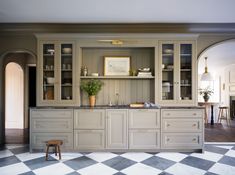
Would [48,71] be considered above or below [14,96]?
above

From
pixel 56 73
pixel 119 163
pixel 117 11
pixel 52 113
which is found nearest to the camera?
pixel 119 163

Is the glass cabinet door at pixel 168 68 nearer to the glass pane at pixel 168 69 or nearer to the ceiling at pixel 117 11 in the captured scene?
the glass pane at pixel 168 69

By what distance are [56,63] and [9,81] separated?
111 inches

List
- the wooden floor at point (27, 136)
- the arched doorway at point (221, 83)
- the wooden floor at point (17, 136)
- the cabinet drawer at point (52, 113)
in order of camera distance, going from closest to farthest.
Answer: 1. the cabinet drawer at point (52, 113)
2. the wooden floor at point (17, 136)
3. the wooden floor at point (27, 136)
4. the arched doorway at point (221, 83)

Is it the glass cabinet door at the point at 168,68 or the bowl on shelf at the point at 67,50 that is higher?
the bowl on shelf at the point at 67,50

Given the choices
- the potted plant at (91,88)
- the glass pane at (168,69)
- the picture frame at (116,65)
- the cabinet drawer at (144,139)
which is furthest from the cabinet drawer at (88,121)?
the glass pane at (168,69)

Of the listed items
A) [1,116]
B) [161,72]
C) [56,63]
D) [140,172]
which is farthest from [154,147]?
[1,116]

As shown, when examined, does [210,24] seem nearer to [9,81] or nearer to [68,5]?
[68,5]

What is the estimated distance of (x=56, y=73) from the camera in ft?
12.5

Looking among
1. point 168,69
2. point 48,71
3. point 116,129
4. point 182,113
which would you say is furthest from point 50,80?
point 182,113

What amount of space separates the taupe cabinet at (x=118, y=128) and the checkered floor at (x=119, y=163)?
185 millimetres

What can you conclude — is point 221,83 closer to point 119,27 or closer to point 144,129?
point 144,129

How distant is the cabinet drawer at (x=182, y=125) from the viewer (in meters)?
3.69

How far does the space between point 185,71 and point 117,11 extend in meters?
1.82
